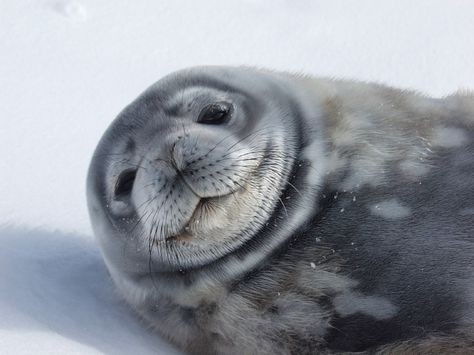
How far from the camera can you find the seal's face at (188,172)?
2.66m

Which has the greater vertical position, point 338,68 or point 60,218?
point 338,68

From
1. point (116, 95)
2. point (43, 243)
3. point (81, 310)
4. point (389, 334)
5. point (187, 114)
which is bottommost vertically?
point (389, 334)

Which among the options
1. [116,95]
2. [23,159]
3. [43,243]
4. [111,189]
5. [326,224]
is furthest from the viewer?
[116,95]

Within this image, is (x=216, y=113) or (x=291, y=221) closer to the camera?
(x=291, y=221)

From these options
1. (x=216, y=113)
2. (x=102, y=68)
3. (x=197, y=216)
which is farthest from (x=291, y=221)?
(x=102, y=68)

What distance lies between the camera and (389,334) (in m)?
2.51

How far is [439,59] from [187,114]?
2.23m

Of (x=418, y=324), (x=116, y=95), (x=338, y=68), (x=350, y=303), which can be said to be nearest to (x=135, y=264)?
(x=350, y=303)

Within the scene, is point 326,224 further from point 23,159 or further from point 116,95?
point 116,95

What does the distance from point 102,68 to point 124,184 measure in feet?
5.59

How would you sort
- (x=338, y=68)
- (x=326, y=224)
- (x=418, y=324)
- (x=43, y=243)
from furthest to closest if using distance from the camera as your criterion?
(x=338, y=68)
(x=43, y=243)
(x=326, y=224)
(x=418, y=324)

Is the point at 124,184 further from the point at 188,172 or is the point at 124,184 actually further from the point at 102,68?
the point at 102,68

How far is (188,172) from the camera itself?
2664 mm

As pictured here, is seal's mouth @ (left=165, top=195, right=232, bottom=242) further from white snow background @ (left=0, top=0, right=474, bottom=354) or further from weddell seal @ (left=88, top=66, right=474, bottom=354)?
white snow background @ (left=0, top=0, right=474, bottom=354)
